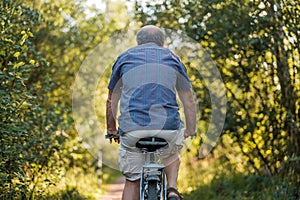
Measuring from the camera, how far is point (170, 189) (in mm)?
4988

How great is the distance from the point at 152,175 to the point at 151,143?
9.7 inches

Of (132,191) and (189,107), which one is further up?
(189,107)

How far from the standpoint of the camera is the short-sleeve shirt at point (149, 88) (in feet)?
15.9

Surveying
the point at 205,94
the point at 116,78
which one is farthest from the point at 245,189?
the point at 116,78

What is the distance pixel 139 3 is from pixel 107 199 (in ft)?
10.6

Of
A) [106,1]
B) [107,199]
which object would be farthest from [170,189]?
[106,1]

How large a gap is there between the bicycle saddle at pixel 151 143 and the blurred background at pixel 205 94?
1814mm

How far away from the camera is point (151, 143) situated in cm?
483

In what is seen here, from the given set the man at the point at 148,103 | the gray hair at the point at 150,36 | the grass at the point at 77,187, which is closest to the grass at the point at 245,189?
the grass at the point at 77,187

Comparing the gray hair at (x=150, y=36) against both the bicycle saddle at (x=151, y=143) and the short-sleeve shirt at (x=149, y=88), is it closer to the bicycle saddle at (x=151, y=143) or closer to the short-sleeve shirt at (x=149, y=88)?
the short-sleeve shirt at (x=149, y=88)

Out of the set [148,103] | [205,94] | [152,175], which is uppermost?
[205,94]

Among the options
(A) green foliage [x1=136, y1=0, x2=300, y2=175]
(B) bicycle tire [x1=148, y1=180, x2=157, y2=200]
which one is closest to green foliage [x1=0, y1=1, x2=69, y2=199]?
(B) bicycle tire [x1=148, y1=180, x2=157, y2=200]

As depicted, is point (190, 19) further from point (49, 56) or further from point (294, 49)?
point (49, 56)

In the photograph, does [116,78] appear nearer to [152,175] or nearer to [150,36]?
[150,36]
